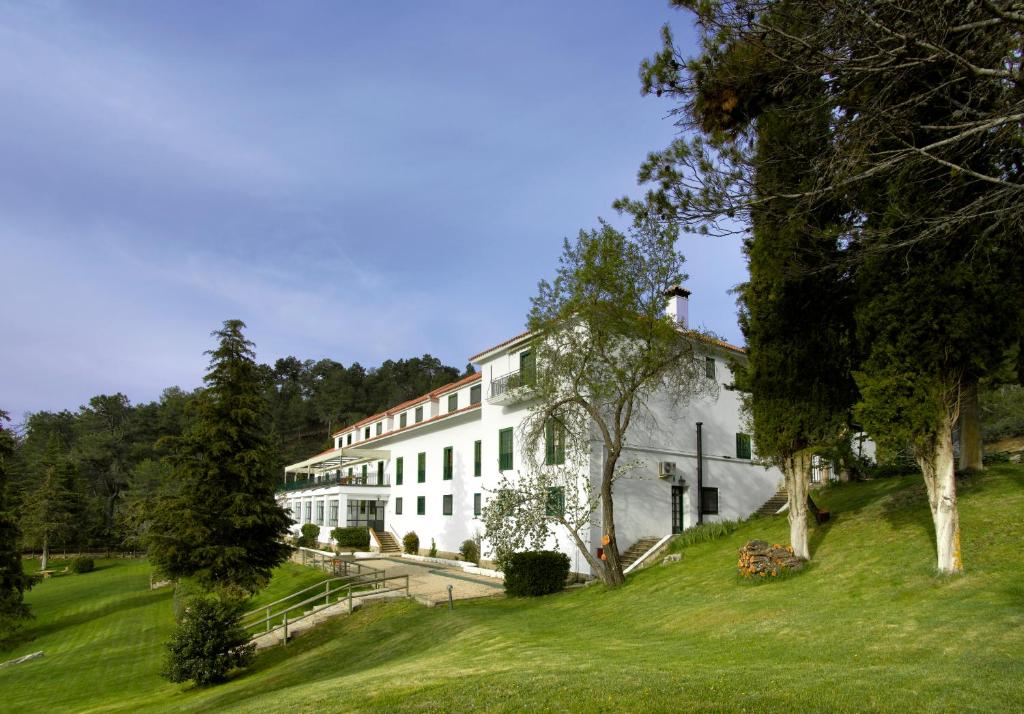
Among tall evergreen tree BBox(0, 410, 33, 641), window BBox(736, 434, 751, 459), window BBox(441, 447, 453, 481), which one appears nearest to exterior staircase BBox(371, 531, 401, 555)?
window BBox(441, 447, 453, 481)

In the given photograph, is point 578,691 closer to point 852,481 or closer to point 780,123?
point 780,123

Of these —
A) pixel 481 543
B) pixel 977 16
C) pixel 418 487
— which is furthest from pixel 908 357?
pixel 418 487

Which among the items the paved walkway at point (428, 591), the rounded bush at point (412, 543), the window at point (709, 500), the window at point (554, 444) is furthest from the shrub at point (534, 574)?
the rounded bush at point (412, 543)

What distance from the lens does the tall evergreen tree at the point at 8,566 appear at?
2742 centimetres

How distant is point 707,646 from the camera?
10625 millimetres

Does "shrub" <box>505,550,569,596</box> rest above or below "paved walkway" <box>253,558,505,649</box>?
above

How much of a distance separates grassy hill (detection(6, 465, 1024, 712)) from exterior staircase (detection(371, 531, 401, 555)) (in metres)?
15.0

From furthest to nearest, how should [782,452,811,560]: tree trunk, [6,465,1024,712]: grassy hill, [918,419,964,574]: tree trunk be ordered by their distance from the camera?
[782,452,811,560]: tree trunk, [918,419,964,574]: tree trunk, [6,465,1024,712]: grassy hill

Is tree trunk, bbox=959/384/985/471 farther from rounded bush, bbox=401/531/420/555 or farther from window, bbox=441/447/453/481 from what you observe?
rounded bush, bbox=401/531/420/555

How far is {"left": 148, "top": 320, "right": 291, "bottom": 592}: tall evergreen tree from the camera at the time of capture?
22812 millimetres

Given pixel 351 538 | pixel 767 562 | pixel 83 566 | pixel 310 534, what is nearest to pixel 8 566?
pixel 351 538

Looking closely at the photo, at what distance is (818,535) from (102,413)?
376ft

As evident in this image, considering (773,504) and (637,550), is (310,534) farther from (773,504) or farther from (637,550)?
(773,504)

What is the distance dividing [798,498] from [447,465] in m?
20.8
